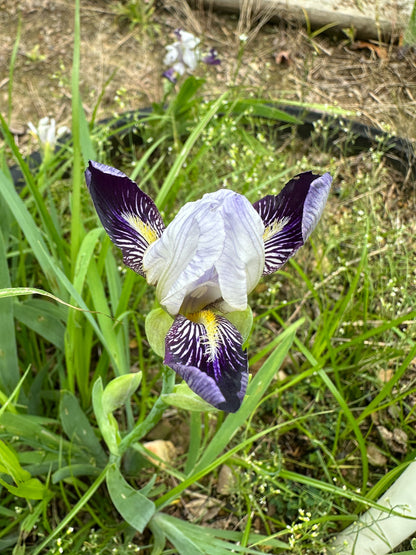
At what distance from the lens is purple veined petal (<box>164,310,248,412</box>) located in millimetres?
816

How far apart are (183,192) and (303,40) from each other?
4.34 feet

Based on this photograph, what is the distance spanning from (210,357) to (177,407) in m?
0.67

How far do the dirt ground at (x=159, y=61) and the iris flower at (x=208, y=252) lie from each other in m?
1.72

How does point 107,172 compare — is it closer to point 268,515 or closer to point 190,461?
point 190,461

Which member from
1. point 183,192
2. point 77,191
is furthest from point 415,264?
point 77,191

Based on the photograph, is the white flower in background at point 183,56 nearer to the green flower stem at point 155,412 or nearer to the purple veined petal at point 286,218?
the purple veined petal at point 286,218

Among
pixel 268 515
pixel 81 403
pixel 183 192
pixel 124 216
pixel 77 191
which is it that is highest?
pixel 124 216

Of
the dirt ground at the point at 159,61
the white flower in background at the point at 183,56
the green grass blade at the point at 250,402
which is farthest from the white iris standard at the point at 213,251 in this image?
the dirt ground at the point at 159,61

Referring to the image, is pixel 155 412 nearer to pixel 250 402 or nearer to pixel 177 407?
pixel 250 402

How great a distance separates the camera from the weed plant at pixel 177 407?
1240mm

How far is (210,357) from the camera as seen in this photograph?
0.89 metres

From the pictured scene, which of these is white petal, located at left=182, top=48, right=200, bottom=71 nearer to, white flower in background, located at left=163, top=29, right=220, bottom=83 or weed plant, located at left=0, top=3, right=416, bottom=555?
white flower in background, located at left=163, top=29, right=220, bottom=83

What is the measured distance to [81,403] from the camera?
1.62m

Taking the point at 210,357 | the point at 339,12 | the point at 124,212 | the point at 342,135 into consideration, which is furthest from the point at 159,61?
the point at 210,357
